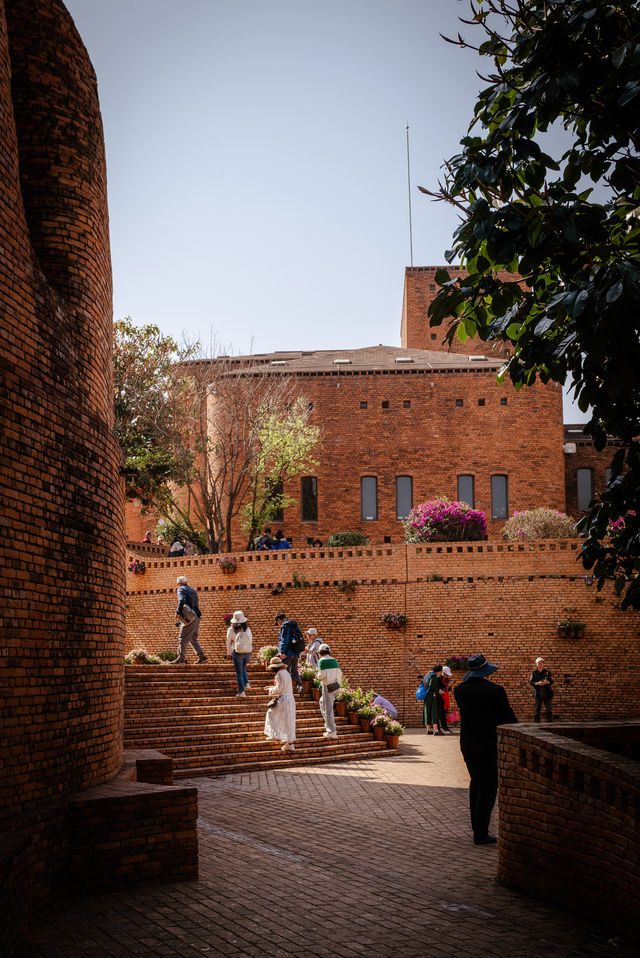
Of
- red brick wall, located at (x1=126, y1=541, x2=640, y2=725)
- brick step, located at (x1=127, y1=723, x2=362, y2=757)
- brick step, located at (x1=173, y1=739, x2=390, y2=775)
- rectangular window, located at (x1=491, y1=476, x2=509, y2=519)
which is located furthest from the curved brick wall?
rectangular window, located at (x1=491, y1=476, x2=509, y2=519)

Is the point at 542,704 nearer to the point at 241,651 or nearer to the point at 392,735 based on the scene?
the point at 392,735

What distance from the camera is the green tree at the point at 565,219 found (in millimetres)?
5586

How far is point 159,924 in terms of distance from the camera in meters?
6.11

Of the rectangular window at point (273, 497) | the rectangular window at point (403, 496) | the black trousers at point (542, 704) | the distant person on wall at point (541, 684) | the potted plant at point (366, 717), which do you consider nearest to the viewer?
the potted plant at point (366, 717)

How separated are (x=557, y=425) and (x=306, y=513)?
35.9ft

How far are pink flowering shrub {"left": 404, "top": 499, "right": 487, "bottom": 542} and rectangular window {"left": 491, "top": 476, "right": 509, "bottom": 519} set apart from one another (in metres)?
8.45

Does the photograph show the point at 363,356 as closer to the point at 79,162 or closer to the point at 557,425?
the point at 557,425

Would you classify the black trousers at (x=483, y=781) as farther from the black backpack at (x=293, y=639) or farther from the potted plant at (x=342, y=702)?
the black backpack at (x=293, y=639)

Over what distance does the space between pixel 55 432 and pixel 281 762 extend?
942 cm

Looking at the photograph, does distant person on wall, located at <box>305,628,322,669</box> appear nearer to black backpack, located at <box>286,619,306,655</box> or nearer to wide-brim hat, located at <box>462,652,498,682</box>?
black backpack, located at <box>286,619,306,655</box>

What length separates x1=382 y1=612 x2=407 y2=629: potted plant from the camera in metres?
25.1

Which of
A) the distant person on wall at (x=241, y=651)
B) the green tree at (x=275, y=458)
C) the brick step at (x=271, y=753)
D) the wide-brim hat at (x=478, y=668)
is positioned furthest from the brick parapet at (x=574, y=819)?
the green tree at (x=275, y=458)

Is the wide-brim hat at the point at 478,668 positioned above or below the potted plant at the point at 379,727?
above

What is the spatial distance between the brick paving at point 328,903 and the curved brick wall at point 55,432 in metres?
1.20
